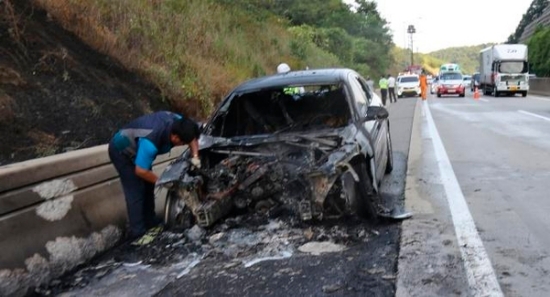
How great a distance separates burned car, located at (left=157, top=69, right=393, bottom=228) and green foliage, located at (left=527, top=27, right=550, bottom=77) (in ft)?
143

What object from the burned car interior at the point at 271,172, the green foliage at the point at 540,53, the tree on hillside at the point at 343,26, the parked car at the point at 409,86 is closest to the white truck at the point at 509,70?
the parked car at the point at 409,86

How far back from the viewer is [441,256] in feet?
15.2

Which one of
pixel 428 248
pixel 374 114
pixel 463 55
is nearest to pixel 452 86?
pixel 374 114

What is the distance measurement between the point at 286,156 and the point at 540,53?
48265 mm

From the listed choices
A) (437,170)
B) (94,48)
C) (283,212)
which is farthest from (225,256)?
(94,48)

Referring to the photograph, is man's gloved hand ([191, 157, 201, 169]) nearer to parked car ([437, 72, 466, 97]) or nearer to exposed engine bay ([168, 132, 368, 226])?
exposed engine bay ([168, 132, 368, 226])

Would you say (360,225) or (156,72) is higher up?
(156,72)

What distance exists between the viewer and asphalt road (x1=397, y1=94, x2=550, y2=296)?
409 cm

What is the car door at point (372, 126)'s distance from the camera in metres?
6.57

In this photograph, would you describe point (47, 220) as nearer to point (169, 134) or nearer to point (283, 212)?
point (169, 134)

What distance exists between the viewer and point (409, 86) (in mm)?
39719

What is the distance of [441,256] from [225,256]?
→ 5.72 feet

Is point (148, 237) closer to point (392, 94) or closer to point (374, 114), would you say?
point (374, 114)

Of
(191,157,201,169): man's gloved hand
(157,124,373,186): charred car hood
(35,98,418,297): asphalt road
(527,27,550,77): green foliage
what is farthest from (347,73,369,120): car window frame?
(527,27,550,77): green foliage
